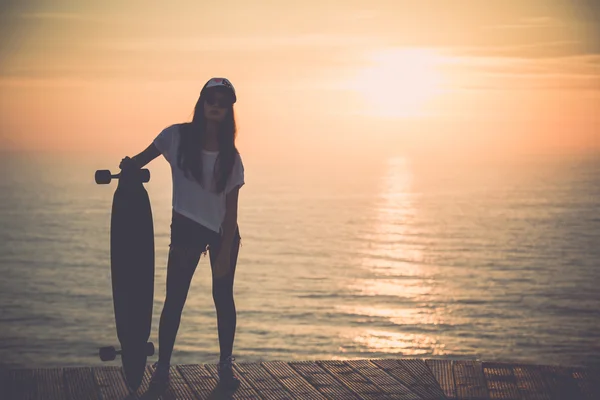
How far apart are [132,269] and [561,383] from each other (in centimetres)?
355

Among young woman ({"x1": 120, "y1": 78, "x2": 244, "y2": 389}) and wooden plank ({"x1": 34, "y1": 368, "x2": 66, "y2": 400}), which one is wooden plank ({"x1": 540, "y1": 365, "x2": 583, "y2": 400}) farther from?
wooden plank ({"x1": 34, "y1": 368, "x2": 66, "y2": 400})

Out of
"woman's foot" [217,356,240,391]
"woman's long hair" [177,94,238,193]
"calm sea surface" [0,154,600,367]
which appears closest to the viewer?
"woman's long hair" [177,94,238,193]

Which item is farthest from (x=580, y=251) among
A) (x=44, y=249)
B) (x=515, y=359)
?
(x=44, y=249)

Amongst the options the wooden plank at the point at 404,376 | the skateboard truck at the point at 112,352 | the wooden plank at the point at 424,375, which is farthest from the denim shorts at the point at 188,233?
the wooden plank at the point at 424,375

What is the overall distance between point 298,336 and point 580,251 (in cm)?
6564

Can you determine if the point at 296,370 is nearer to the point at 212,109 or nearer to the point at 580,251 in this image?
the point at 212,109

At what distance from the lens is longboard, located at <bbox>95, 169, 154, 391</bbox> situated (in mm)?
→ 5293

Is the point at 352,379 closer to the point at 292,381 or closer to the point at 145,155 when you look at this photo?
the point at 292,381

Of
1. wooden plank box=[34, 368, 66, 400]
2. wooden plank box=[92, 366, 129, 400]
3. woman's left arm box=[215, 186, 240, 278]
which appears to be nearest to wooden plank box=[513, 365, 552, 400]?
woman's left arm box=[215, 186, 240, 278]

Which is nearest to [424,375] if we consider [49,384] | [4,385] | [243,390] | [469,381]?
[469,381]

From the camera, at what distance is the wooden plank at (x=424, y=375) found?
5.72 meters

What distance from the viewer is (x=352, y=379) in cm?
596

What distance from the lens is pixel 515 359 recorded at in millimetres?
63469

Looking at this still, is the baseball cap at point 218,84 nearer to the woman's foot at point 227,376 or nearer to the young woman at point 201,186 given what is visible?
the young woman at point 201,186
